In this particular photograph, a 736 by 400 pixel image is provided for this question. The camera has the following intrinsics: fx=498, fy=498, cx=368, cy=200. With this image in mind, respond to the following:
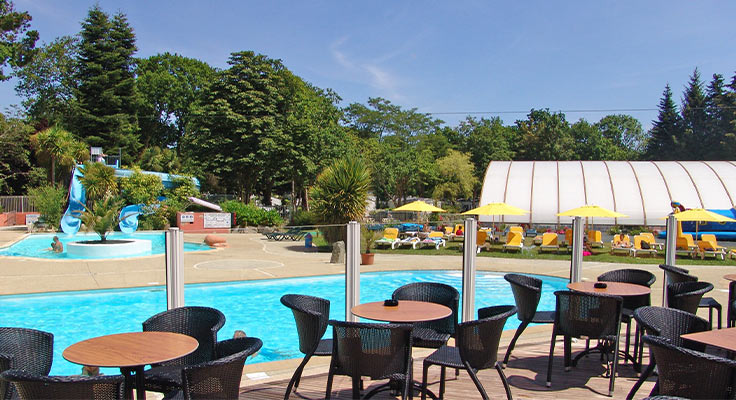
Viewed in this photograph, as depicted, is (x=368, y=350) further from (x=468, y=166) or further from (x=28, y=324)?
(x=468, y=166)

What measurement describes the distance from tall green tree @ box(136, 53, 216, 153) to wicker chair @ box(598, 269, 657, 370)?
144 feet

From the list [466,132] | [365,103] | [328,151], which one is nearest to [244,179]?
[328,151]

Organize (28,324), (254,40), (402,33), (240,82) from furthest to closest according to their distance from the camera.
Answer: (254,40), (240,82), (402,33), (28,324)

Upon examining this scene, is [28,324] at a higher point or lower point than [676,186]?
lower

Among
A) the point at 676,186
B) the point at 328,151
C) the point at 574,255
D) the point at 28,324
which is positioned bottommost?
the point at 28,324

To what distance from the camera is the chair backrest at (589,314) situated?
14.7 ft

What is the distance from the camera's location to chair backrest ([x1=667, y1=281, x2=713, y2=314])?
4.71m

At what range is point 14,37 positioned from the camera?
99.7ft

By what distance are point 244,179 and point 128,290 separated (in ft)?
90.2

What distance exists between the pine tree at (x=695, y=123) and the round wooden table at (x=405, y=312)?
5317cm

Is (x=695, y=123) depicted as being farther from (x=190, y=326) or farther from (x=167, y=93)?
(x=190, y=326)

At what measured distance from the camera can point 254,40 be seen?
3656 cm

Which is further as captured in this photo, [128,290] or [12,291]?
[128,290]

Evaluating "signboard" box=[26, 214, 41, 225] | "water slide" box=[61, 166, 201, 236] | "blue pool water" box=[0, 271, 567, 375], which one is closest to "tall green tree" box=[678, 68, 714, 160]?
"blue pool water" box=[0, 271, 567, 375]
